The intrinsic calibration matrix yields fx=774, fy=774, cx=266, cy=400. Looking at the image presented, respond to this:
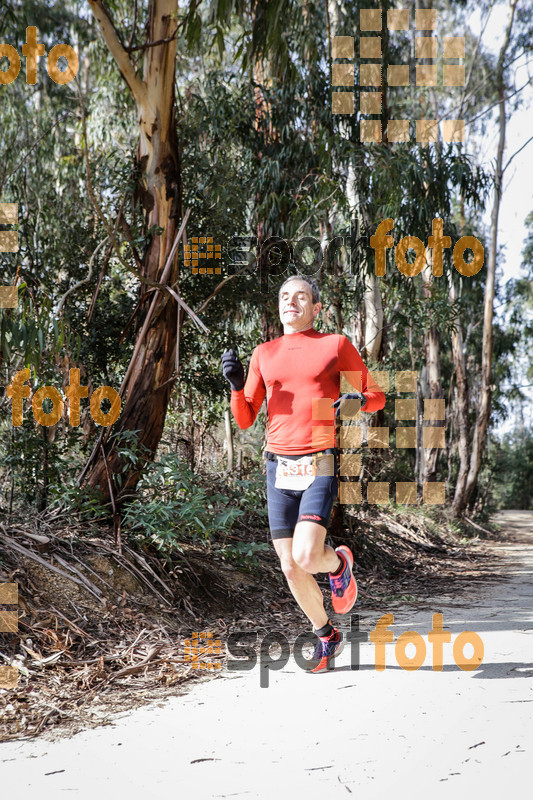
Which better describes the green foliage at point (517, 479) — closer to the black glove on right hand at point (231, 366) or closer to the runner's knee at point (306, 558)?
the runner's knee at point (306, 558)

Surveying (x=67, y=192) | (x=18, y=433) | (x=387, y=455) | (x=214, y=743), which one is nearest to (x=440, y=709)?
(x=214, y=743)

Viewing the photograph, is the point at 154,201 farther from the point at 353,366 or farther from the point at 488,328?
the point at 488,328

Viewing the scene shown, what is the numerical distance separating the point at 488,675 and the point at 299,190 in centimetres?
520

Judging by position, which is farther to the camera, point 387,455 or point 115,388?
point 387,455

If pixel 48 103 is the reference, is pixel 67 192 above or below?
below

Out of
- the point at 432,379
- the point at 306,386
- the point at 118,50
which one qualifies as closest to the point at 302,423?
the point at 306,386

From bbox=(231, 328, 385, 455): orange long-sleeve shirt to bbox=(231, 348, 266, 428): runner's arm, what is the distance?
0.04m

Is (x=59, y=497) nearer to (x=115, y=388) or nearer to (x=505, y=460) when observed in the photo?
(x=115, y=388)

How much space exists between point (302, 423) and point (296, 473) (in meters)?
0.23

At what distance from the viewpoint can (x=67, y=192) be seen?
8422mm

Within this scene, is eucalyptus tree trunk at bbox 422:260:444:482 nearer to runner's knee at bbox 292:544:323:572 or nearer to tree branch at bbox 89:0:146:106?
tree branch at bbox 89:0:146:106

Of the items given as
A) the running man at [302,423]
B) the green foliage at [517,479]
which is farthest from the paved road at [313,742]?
the green foliage at [517,479]


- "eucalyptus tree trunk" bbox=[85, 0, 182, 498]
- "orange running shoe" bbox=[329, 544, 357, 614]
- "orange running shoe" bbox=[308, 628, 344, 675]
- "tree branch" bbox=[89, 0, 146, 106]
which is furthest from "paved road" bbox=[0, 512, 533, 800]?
"tree branch" bbox=[89, 0, 146, 106]

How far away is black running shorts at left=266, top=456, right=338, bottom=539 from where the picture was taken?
3.51 metres
